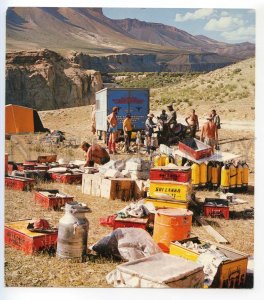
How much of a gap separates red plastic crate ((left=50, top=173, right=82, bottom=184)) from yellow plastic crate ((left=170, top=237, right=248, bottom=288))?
389 centimetres

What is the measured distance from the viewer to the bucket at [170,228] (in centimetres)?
540

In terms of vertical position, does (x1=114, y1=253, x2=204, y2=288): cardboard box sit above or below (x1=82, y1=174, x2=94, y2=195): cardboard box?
below

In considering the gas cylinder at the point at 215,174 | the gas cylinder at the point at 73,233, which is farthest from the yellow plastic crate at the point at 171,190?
the gas cylinder at the point at 215,174

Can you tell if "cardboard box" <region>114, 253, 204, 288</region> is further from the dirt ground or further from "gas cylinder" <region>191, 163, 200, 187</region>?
"gas cylinder" <region>191, 163, 200, 187</region>

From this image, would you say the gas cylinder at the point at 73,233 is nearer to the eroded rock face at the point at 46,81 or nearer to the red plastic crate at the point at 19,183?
the red plastic crate at the point at 19,183

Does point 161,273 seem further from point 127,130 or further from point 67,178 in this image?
point 127,130

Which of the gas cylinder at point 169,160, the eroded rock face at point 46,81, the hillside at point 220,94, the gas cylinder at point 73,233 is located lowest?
the gas cylinder at point 73,233

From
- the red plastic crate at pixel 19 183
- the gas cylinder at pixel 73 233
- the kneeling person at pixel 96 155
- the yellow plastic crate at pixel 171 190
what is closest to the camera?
the gas cylinder at pixel 73 233

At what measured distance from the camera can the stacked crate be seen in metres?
6.39

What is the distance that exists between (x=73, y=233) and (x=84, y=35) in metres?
62.6

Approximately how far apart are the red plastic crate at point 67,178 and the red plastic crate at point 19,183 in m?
0.61

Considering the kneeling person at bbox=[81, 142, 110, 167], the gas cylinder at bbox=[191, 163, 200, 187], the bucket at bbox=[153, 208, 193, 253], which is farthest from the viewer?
the kneeling person at bbox=[81, 142, 110, 167]

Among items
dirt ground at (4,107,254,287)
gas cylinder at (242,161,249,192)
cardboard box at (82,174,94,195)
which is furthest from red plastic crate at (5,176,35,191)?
gas cylinder at (242,161,249,192)
